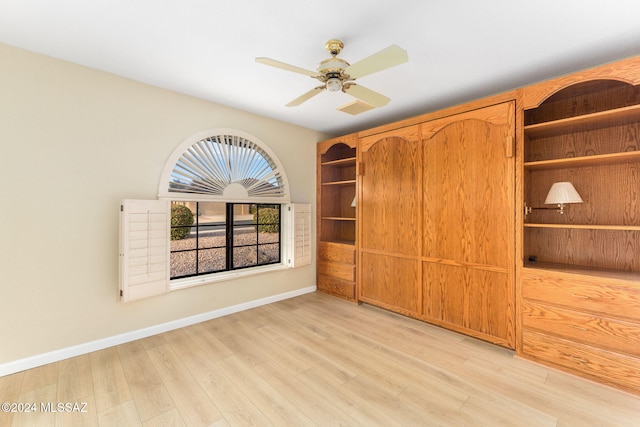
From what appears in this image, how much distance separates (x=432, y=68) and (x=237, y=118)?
2.31 meters

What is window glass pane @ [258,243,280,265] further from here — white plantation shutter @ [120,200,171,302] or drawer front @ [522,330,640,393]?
drawer front @ [522,330,640,393]

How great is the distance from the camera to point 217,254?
11.2 feet

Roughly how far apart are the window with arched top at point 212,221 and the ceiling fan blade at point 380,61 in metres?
2.03

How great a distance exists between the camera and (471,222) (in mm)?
2729

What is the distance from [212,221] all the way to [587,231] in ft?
12.8

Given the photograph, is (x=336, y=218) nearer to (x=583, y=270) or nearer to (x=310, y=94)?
(x=310, y=94)

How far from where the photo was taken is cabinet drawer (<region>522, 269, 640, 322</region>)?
76.2 inches

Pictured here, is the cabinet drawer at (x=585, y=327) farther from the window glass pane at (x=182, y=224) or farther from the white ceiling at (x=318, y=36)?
the window glass pane at (x=182, y=224)

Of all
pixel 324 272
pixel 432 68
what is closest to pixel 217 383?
pixel 324 272

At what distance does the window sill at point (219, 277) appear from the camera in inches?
→ 118

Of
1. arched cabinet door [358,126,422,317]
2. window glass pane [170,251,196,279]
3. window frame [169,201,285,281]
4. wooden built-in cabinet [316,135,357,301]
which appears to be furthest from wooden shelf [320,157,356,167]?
window glass pane [170,251,196,279]

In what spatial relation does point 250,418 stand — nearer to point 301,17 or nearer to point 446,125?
point 301,17

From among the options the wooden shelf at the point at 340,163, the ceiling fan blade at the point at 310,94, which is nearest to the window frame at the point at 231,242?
the wooden shelf at the point at 340,163

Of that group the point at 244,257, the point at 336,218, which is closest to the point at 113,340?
the point at 244,257
